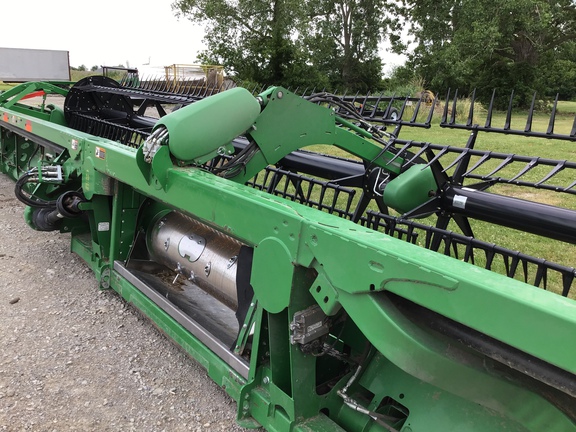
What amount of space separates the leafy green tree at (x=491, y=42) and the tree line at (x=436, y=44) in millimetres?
46

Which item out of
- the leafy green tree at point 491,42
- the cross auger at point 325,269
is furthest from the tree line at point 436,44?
the cross auger at point 325,269

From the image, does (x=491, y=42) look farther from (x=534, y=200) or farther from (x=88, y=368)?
(x=88, y=368)

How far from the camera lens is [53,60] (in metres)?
17.1

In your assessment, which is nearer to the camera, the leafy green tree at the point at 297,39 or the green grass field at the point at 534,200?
the green grass field at the point at 534,200

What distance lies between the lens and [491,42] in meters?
22.5

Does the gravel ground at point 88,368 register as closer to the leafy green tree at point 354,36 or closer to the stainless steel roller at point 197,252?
the stainless steel roller at point 197,252

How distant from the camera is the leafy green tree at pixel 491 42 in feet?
75.0

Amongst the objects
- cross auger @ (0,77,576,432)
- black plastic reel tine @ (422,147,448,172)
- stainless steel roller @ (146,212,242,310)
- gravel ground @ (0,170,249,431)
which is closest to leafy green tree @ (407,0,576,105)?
cross auger @ (0,77,576,432)

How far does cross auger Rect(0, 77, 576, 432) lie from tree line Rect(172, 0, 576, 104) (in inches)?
824

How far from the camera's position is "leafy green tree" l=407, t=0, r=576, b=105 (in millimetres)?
22859

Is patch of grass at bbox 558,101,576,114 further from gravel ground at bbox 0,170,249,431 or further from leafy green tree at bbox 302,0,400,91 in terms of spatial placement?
gravel ground at bbox 0,170,249,431

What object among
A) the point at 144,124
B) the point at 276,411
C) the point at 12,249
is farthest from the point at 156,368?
the point at 144,124

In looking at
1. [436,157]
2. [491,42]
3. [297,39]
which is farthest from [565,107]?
[436,157]

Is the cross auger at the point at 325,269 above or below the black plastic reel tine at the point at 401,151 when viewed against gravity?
below
